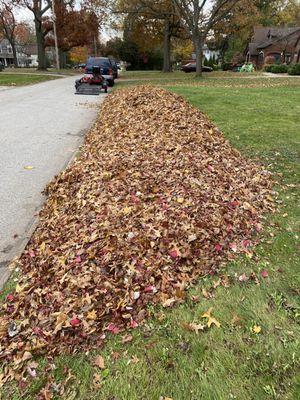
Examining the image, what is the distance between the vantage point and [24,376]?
2.40 meters

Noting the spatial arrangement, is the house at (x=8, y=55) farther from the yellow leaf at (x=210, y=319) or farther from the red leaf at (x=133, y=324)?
the yellow leaf at (x=210, y=319)

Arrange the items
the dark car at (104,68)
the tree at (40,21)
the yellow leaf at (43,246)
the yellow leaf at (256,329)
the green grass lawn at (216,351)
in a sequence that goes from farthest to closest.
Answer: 1. the tree at (40,21)
2. the dark car at (104,68)
3. the yellow leaf at (43,246)
4. the yellow leaf at (256,329)
5. the green grass lawn at (216,351)

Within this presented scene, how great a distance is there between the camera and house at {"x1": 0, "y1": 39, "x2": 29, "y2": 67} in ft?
310

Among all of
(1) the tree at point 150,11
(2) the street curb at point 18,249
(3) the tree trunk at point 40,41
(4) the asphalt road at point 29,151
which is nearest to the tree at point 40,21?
(3) the tree trunk at point 40,41

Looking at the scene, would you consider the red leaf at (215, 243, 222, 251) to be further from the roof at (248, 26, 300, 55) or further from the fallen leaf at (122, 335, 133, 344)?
the roof at (248, 26, 300, 55)

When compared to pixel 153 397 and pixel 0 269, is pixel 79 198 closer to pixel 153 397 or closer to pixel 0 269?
pixel 0 269

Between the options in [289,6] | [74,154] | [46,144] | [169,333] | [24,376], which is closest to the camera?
[24,376]

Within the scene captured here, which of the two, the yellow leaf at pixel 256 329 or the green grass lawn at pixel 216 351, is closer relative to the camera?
the green grass lawn at pixel 216 351

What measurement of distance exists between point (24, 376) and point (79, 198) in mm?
2566

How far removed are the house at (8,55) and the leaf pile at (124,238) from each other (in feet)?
330

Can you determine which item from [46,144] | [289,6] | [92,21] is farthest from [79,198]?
[289,6]

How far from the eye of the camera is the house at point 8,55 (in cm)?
9444

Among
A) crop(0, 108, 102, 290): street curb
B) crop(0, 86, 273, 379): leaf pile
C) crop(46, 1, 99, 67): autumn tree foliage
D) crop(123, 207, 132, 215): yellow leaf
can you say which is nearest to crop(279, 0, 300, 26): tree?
crop(46, 1, 99, 67): autumn tree foliage

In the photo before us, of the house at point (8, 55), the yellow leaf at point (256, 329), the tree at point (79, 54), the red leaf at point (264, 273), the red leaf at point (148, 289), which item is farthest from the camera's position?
the house at point (8, 55)
